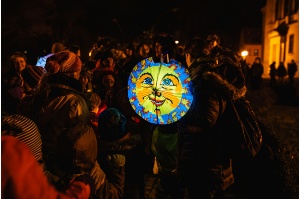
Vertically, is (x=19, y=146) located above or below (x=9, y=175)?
above

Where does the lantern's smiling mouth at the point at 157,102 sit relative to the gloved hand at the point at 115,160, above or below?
above

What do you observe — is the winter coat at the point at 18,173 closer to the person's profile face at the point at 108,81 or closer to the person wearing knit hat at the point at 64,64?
the person wearing knit hat at the point at 64,64

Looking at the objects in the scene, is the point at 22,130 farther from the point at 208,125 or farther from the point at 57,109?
the point at 208,125

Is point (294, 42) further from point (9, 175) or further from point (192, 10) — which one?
point (9, 175)

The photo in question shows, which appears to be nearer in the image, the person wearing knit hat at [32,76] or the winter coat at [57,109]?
the winter coat at [57,109]

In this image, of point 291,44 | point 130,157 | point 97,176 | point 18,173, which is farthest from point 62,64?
point 291,44

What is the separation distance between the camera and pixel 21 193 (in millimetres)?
1726

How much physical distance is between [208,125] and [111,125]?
829 millimetres

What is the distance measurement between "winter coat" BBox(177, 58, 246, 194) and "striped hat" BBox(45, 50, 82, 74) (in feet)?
3.52

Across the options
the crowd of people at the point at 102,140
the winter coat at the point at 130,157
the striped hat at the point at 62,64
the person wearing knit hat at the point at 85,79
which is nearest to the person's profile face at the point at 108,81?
the person wearing knit hat at the point at 85,79

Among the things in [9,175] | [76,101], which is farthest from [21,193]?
[76,101]

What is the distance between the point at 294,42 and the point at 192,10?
23539mm

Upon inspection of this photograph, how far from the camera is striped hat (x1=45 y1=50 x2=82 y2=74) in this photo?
3068mm

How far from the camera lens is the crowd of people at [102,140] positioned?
2.00 metres
